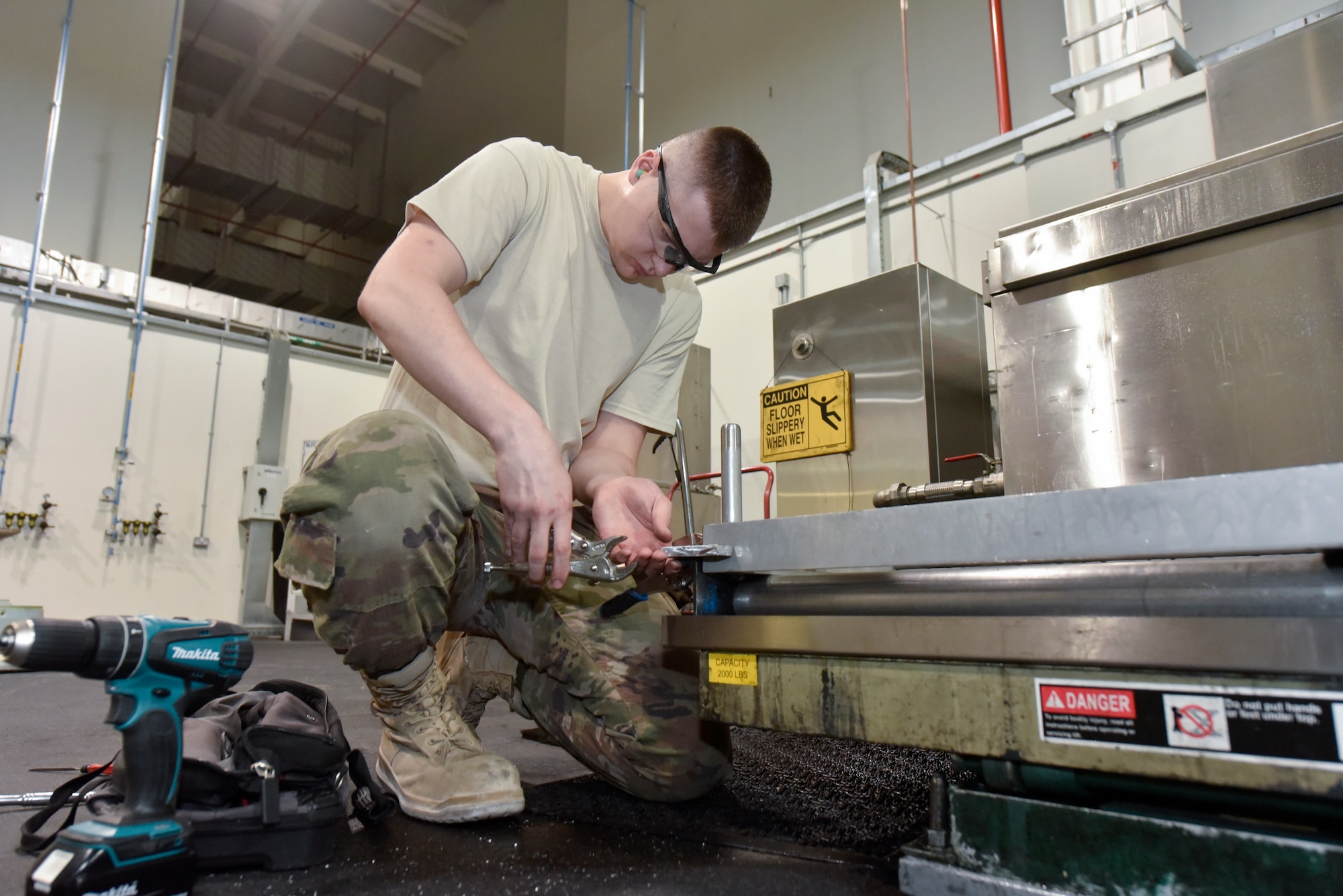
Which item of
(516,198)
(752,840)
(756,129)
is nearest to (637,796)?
(752,840)

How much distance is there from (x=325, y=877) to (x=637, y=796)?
1.51ft

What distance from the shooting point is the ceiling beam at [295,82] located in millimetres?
5273

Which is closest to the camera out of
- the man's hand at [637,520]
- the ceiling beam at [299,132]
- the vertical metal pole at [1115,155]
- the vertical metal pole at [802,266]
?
the man's hand at [637,520]

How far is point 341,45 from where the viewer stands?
508 cm

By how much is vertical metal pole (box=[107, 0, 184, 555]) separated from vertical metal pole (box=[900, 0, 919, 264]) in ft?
11.6

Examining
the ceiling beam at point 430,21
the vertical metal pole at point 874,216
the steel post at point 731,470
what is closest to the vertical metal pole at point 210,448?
the ceiling beam at point 430,21

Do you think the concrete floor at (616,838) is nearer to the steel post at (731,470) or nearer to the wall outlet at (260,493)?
the steel post at (731,470)

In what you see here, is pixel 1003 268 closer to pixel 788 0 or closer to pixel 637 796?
pixel 637 796

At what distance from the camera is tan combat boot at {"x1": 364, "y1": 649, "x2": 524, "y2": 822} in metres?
0.89

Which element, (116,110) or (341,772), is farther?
(116,110)

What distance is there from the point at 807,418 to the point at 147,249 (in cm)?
347

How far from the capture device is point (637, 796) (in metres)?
1.09

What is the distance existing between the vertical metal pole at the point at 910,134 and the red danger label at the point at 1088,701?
193cm

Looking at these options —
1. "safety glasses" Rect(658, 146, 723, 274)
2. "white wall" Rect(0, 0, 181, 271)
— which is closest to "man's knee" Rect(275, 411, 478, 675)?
"safety glasses" Rect(658, 146, 723, 274)
